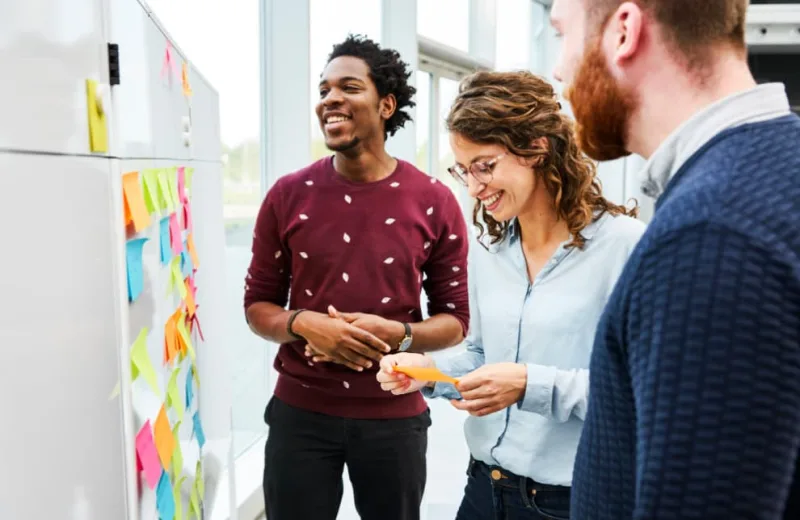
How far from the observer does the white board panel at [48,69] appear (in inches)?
21.1

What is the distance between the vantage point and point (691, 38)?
65 centimetres

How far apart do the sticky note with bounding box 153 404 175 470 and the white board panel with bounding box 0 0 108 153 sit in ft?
1.43

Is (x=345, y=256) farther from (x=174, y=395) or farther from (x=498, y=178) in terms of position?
(x=174, y=395)

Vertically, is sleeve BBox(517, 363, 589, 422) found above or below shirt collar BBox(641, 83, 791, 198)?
below

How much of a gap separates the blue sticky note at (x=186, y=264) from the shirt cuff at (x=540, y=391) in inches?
25.1

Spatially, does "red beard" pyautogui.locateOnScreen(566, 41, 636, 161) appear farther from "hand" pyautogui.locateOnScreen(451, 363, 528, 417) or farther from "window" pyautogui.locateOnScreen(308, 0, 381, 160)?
"window" pyautogui.locateOnScreen(308, 0, 381, 160)

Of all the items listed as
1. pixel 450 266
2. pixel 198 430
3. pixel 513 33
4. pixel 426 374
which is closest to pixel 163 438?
pixel 198 430

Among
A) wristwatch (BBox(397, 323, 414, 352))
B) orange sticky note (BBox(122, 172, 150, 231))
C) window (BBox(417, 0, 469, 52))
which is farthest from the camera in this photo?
window (BBox(417, 0, 469, 52))

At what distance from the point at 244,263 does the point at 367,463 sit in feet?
5.22

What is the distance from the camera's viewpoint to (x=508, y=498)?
1.23 meters

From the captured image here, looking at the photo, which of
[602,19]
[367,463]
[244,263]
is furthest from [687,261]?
[244,263]

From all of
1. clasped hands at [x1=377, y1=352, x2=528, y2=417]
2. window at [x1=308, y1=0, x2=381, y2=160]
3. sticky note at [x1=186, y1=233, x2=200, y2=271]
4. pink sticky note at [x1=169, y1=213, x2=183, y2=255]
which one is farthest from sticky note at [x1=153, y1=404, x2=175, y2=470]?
window at [x1=308, y1=0, x2=381, y2=160]

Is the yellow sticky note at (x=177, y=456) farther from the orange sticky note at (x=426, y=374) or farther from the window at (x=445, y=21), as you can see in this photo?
the window at (x=445, y=21)

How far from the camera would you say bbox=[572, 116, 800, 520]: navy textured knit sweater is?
53 centimetres
